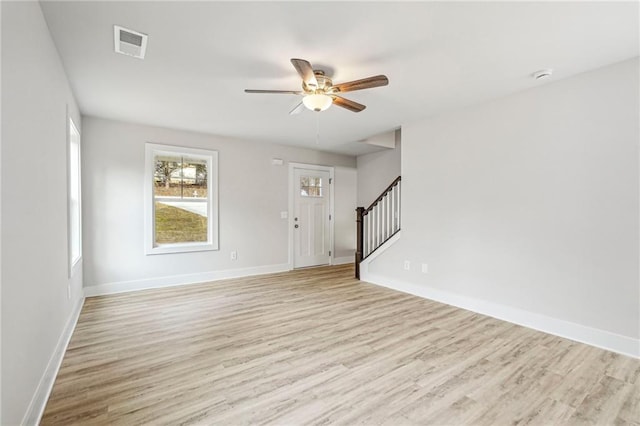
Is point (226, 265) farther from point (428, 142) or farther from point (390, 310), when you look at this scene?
point (428, 142)

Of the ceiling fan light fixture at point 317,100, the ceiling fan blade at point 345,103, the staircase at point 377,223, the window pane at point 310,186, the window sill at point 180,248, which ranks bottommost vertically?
the window sill at point 180,248

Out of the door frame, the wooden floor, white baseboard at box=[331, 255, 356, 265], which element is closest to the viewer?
the wooden floor

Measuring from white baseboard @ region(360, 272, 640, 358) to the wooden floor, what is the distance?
11cm

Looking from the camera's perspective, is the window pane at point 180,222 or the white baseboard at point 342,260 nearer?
the window pane at point 180,222

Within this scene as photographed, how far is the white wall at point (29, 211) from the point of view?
53.8 inches

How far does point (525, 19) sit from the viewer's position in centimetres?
200

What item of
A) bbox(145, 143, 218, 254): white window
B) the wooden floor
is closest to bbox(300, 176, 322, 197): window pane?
bbox(145, 143, 218, 254): white window

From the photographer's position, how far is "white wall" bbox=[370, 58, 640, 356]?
2.56 meters

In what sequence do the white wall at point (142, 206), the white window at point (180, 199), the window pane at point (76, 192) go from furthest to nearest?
the white window at point (180, 199), the white wall at point (142, 206), the window pane at point (76, 192)

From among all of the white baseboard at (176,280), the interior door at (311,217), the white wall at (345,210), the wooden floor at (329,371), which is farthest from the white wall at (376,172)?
the wooden floor at (329,371)

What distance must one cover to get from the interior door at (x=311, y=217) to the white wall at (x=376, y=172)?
87 cm

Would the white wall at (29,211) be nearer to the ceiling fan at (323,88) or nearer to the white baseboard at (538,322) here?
the ceiling fan at (323,88)

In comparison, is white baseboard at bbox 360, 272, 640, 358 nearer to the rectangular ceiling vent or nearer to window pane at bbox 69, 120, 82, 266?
Result: the rectangular ceiling vent

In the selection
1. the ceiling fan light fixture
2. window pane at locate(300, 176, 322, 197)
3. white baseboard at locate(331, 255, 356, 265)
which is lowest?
white baseboard at locate(331, 255, 356, 265)
